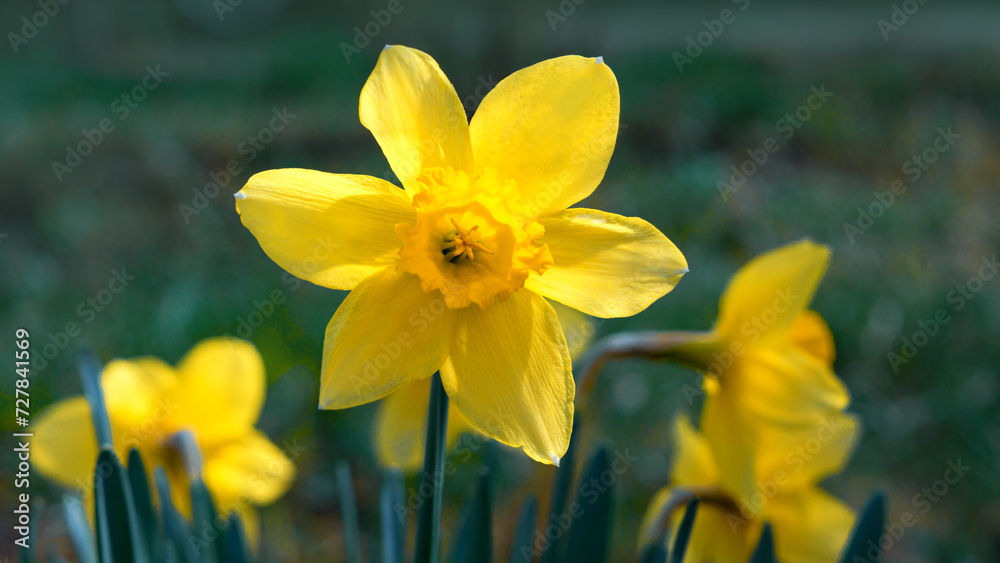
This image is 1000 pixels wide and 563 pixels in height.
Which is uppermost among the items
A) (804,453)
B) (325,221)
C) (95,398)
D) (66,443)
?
(325,221)

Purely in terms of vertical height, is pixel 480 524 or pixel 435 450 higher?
pixel 435 450

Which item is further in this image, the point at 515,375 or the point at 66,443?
the point at 66,443

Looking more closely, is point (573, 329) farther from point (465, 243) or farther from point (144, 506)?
point (144, 506)

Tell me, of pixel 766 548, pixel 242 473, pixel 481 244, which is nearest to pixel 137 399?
pixel 242 473

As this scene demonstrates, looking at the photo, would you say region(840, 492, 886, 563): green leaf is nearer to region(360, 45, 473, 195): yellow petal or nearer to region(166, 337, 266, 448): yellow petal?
region(360, 45, 473, 195): yellow petal

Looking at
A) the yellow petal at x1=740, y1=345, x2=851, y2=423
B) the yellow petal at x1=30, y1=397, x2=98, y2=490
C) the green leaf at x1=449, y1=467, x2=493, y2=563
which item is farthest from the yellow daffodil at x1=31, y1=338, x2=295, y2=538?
the yellow petal at x1=740, y1=345, x2=851, y2=423

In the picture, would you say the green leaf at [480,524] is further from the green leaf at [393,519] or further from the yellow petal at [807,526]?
the yellow petal at [807,526]

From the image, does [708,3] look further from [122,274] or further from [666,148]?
[122,274]
